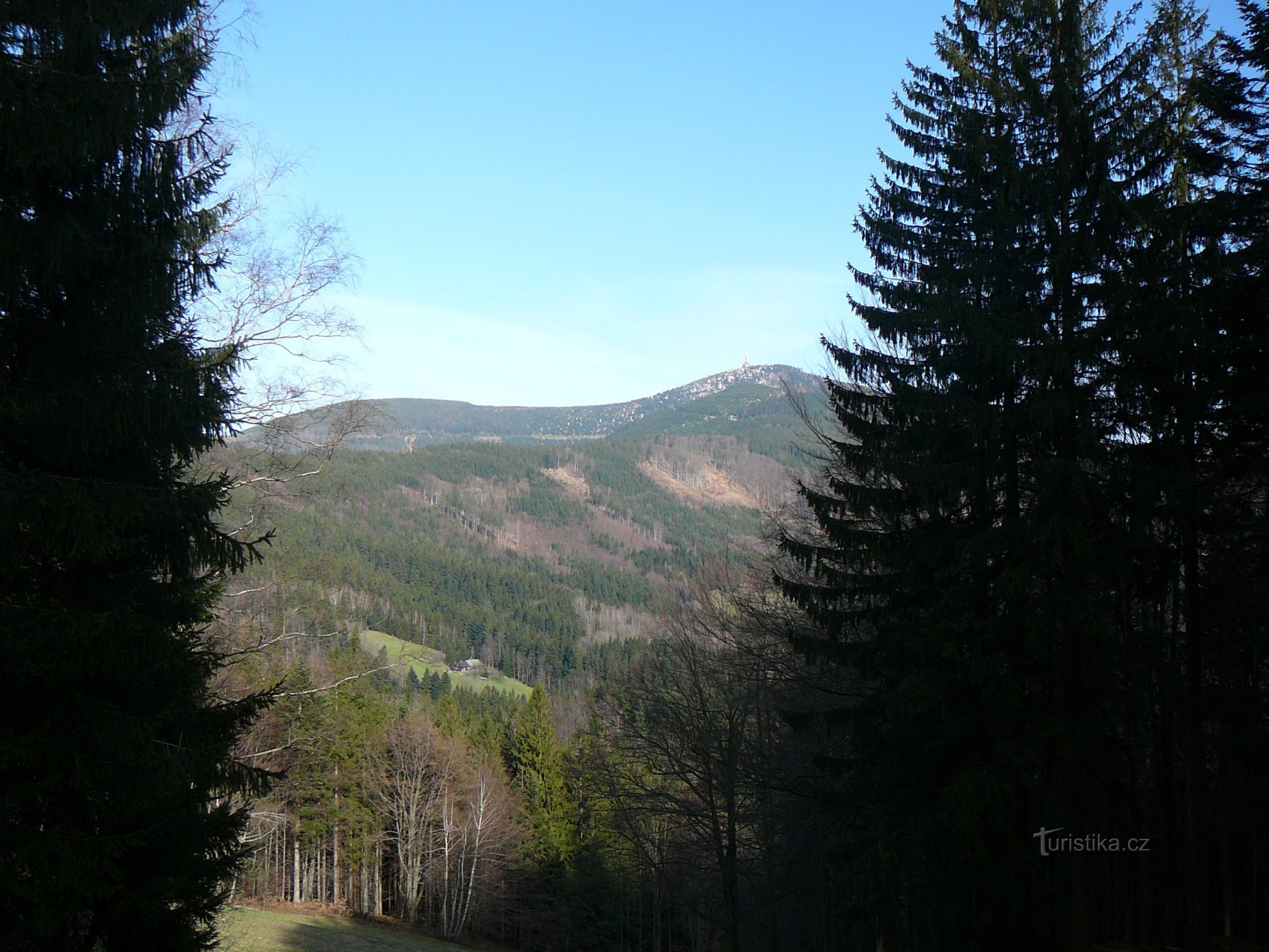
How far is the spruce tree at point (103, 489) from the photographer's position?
16.4 ft

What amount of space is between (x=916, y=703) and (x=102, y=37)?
8.87 metres

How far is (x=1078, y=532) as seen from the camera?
7.50 metres

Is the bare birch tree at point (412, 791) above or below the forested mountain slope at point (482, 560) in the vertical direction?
→ below

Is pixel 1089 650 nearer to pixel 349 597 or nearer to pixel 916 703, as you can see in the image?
pixel 916 703

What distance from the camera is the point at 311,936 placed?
701 inches

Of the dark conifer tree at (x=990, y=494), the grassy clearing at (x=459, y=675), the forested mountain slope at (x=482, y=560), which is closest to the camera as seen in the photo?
the dark conifer tree at (x=990, y=494)

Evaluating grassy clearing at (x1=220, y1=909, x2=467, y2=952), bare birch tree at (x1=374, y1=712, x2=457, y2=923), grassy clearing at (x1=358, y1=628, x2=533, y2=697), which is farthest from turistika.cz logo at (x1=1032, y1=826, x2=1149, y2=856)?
grassy clearing at (x1=358, y1=628, x2=533, y2=697)

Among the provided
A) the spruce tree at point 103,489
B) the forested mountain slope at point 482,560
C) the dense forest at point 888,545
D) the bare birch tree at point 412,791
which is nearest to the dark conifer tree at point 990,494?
the dense forest at point 888,545

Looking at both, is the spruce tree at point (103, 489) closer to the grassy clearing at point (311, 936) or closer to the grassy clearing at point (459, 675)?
the grassy clearing at point (311, 936)

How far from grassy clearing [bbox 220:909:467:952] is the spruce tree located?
7.14 metres

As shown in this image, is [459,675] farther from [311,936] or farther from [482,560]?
[311,936]

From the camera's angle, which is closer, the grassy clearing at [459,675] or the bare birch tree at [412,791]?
the bare birch tree at [412,791]

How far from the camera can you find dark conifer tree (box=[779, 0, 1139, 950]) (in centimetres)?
800

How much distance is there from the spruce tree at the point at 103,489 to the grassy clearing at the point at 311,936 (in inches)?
281
